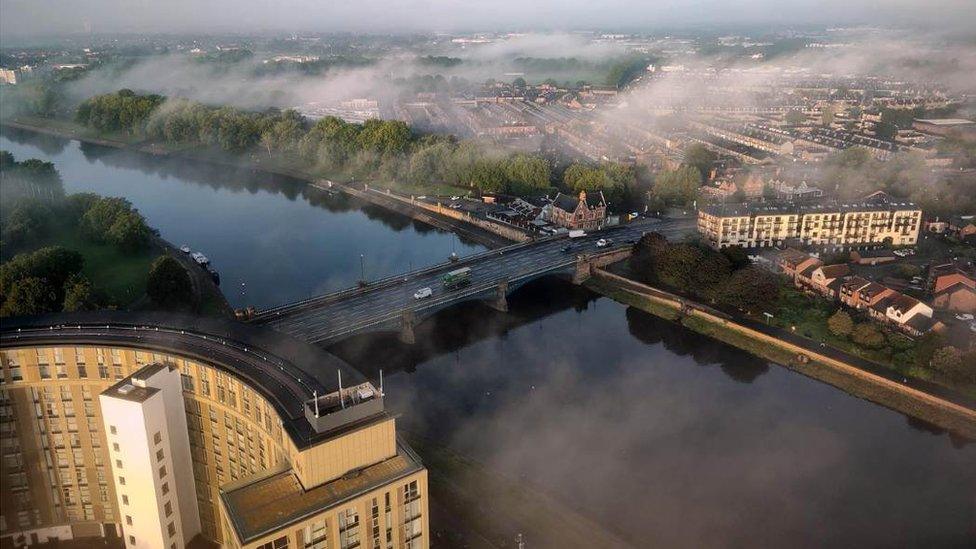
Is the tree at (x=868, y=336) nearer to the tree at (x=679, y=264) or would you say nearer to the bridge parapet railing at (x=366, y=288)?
the tree at (x=679, y=264)

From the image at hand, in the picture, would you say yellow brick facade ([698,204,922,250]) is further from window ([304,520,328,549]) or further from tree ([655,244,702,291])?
window ([304,520,328,549])

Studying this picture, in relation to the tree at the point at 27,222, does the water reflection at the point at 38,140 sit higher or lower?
lower

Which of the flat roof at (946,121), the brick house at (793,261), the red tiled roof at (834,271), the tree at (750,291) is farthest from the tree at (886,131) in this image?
the tree at (750,291)

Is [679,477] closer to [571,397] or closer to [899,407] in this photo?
[571,397]

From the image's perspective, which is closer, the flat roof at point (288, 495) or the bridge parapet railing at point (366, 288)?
the flat roof at point (288, 495)

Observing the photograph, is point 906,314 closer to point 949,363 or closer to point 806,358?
point 949,363

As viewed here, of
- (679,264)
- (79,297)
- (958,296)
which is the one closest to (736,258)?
(679,264)

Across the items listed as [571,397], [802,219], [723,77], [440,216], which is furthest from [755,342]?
[723,77]
